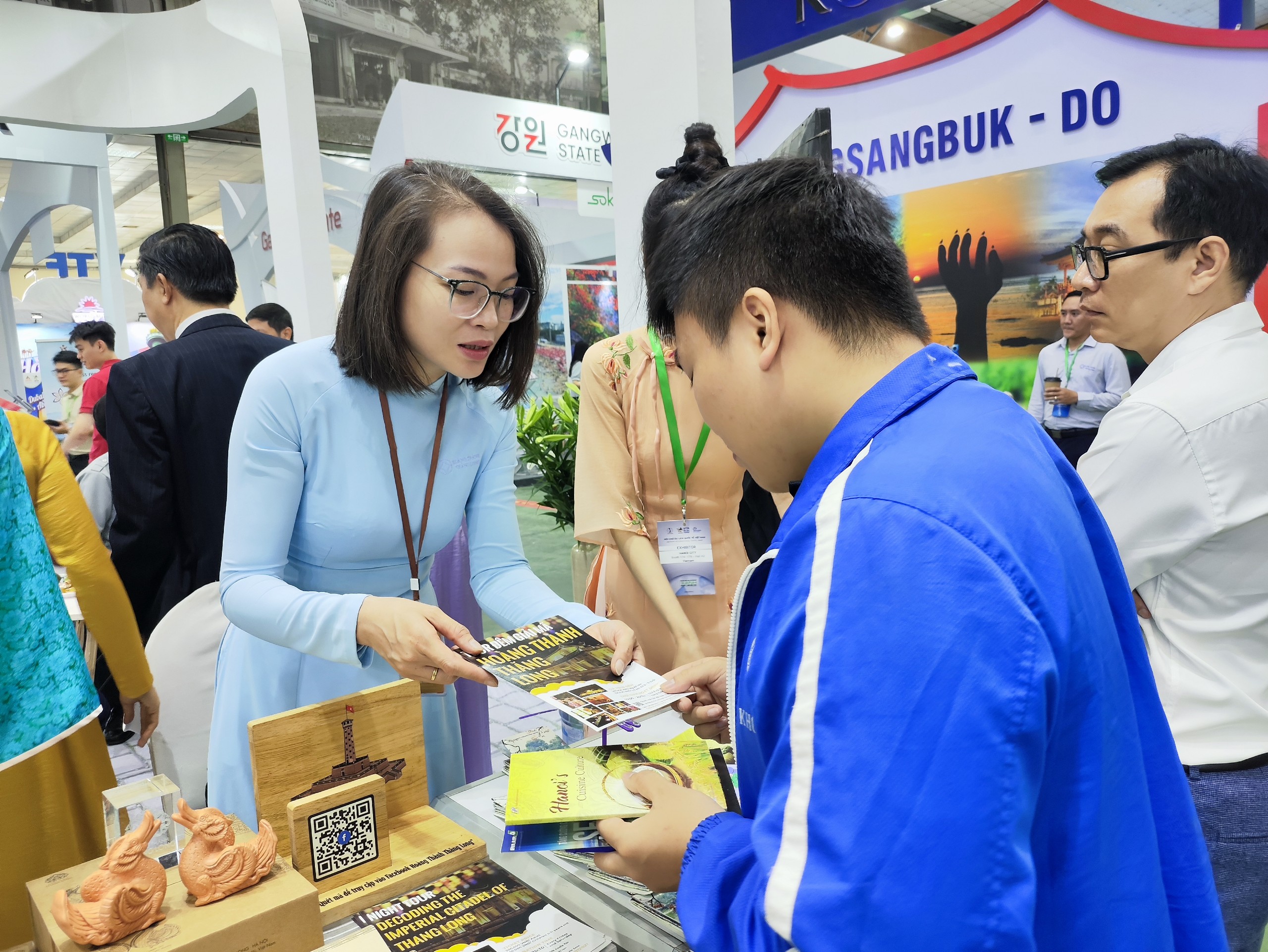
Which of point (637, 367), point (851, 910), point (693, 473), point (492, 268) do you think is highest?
point (492, 268)

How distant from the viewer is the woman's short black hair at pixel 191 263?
289cm

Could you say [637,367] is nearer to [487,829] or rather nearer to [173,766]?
[487,829]

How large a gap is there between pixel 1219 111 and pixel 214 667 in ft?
10.9

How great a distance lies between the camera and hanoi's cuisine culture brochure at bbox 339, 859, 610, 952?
1.02m

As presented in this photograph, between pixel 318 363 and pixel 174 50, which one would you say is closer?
pixel 318 363

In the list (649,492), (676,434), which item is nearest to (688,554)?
(649,492)

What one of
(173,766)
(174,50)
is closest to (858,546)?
(173,766)

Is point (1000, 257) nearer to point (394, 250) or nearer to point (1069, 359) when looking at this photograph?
point (1069, 359)

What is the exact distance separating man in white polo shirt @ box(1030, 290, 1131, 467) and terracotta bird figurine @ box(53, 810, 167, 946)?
310 centimetres

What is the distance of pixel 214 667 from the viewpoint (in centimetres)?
219

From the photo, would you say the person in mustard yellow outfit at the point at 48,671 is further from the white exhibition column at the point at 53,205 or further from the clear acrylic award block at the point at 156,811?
the white exhibition column at the point at 53,205

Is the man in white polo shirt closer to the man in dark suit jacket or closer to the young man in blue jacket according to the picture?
the young man in blue jacket

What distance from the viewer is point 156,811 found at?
1.18 meters

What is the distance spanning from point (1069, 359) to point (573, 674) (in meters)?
2.80
